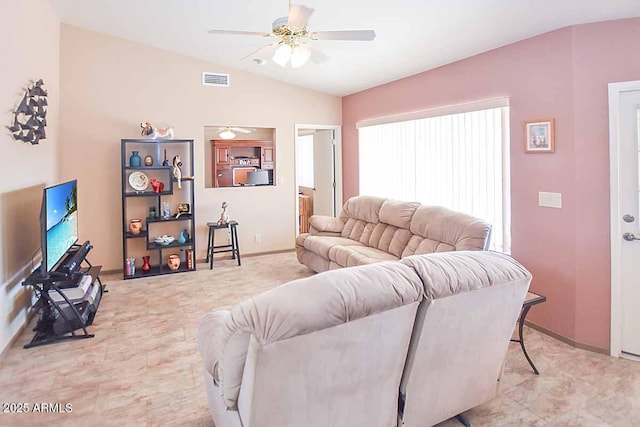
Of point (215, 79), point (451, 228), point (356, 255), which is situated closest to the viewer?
point (451, 228)

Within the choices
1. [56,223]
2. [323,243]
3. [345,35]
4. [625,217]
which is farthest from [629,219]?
[56,223]

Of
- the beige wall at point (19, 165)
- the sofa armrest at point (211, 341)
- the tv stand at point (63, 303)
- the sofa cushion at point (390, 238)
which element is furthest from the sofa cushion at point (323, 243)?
the beige wall at point (19, 165)

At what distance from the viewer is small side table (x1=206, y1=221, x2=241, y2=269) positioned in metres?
5.64

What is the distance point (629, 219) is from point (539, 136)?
0.93 m

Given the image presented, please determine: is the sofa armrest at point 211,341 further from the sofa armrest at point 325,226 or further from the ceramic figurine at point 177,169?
the ceramic figurine at point 177,169

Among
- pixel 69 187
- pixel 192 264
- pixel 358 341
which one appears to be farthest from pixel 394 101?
pixel 358 341

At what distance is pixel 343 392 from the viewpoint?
1.64 m

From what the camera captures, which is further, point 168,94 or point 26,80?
point 168,94

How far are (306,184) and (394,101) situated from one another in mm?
3469

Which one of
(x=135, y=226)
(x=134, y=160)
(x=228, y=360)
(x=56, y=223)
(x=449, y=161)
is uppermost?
(x=134, y=160)

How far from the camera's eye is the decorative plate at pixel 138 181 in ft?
17.2

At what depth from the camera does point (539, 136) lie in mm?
3432

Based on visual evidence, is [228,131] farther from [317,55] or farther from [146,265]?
[317,55]

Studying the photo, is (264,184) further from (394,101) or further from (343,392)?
(343,392)
